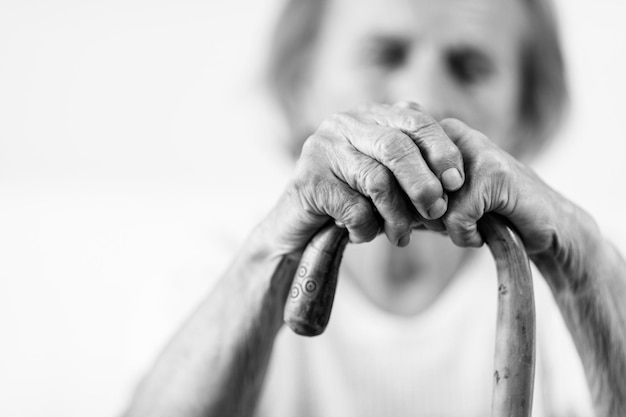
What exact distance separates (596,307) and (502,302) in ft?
0.33

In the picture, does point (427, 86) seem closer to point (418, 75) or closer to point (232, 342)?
point (418, 75)

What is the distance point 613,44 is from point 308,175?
1193 millimetres

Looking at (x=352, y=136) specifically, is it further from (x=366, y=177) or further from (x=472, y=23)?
(x=472, y=23)

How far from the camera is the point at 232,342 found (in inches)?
20.0

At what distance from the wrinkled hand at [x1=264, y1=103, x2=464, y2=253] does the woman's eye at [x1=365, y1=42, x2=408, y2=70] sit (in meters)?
0.47

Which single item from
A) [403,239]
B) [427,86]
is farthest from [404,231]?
[427,86]

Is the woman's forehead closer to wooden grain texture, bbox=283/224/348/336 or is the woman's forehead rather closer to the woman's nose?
the woman's nose

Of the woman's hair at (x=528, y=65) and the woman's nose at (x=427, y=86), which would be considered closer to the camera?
the woman's nose at (x=427, y=86)

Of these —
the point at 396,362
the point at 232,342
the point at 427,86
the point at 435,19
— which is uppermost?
the point at 435,19

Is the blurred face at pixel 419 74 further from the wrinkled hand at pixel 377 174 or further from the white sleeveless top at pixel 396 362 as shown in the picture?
Result: the wrinkled hand at pixel 377 174

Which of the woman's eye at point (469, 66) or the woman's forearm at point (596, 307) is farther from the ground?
the woman's eye at point (469, 66)

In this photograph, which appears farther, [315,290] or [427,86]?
[427,86]

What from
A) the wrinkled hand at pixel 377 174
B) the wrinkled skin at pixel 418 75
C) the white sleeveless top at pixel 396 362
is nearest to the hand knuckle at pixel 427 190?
the wrinkled hand at pixel 377 174

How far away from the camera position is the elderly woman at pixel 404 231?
15.8 inches
